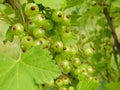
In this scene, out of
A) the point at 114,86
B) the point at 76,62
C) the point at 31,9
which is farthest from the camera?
the point at 114,86

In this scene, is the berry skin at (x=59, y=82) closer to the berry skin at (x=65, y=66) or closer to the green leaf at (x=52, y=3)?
the berry skin at (x=65, y=66)

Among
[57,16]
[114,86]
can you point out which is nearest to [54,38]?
[57,16]

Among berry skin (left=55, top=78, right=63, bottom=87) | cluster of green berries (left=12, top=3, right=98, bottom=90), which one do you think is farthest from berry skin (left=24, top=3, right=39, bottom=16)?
berry skin (left=55, top=78, right=63, bottom=87)

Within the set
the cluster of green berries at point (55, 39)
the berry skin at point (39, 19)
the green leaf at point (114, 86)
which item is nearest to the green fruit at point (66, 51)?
the cluster of green berries at point (55, 39)

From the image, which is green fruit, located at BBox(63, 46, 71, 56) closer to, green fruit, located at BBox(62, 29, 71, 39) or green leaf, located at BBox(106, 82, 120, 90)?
green fruit, located at BBox(62, 29, 71, 39)

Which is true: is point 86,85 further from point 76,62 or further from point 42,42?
point 42,42

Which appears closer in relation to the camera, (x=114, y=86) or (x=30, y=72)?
(x=30, y=72)
